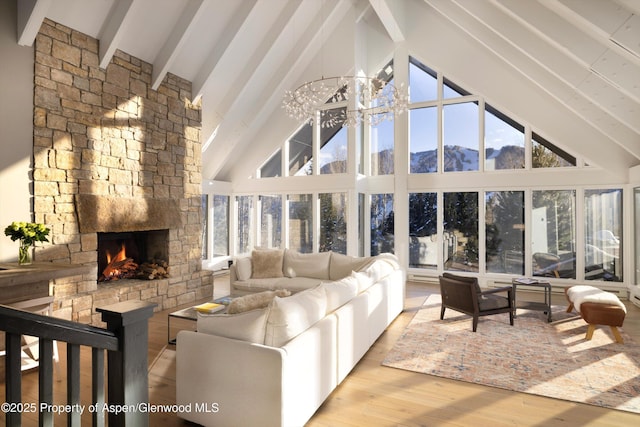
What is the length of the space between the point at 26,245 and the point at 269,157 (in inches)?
228

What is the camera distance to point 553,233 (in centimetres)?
713

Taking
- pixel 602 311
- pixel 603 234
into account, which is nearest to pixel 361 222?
pixel 603 234

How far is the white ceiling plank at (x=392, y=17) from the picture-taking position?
258 inches

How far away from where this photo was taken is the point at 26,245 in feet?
13.1

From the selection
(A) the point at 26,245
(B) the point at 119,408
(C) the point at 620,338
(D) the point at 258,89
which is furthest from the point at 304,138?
(B) the point at 119,408

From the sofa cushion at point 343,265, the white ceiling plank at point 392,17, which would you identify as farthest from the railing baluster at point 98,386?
the white ceiling plank at point 392,17

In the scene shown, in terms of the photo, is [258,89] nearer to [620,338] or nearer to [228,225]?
[228,225]

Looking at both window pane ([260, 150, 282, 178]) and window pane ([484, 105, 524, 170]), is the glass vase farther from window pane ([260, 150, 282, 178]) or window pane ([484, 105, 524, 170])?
window pane ([484, 105, 524, 170])

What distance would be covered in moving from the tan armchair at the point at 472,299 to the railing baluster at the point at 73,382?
435 centimetres

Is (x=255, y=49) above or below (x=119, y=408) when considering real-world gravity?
above

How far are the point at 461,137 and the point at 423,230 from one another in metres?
2.14

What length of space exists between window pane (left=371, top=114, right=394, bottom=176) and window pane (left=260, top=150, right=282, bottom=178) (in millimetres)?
2282

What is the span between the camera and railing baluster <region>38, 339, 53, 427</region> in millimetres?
1282

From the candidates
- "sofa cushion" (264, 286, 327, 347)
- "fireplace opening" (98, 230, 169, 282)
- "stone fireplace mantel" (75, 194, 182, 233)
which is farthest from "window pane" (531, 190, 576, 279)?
"fireplace opening" (98, 230, 169, 282)
